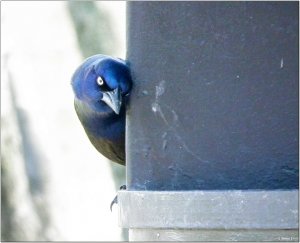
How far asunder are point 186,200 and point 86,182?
489 inches

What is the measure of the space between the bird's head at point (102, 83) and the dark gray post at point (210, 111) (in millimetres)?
407

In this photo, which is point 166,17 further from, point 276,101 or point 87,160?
point 87,160

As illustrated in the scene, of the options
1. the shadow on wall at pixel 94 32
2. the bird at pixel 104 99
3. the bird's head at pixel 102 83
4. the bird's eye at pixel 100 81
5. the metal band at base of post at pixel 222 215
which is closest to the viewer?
the metal band at base of post at pixel 222 215

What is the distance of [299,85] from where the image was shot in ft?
18.8

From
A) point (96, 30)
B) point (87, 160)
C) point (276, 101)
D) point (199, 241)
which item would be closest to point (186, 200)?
point (199, 241)

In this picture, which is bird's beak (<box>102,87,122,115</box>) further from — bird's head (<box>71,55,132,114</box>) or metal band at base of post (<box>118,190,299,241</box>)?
metal band at base of post (<box>118,190,299,241</box>)

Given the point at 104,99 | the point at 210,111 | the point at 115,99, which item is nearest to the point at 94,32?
the point at 104,99

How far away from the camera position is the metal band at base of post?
214 inches

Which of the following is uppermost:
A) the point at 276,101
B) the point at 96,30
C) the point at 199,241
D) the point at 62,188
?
the point at 276,101

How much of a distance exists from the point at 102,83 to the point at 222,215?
2033mm

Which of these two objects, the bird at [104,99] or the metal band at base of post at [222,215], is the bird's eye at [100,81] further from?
the metal band at base of post at [222,215]

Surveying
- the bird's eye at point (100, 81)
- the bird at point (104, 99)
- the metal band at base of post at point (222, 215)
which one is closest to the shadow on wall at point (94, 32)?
the bird at point (104, 99)

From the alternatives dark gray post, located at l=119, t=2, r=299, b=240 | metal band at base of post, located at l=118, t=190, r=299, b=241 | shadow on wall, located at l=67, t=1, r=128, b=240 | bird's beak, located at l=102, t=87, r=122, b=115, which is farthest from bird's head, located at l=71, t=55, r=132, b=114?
shadow on wall, located at l=67, t=1, r=128, b=240

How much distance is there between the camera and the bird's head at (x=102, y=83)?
6566 mm
